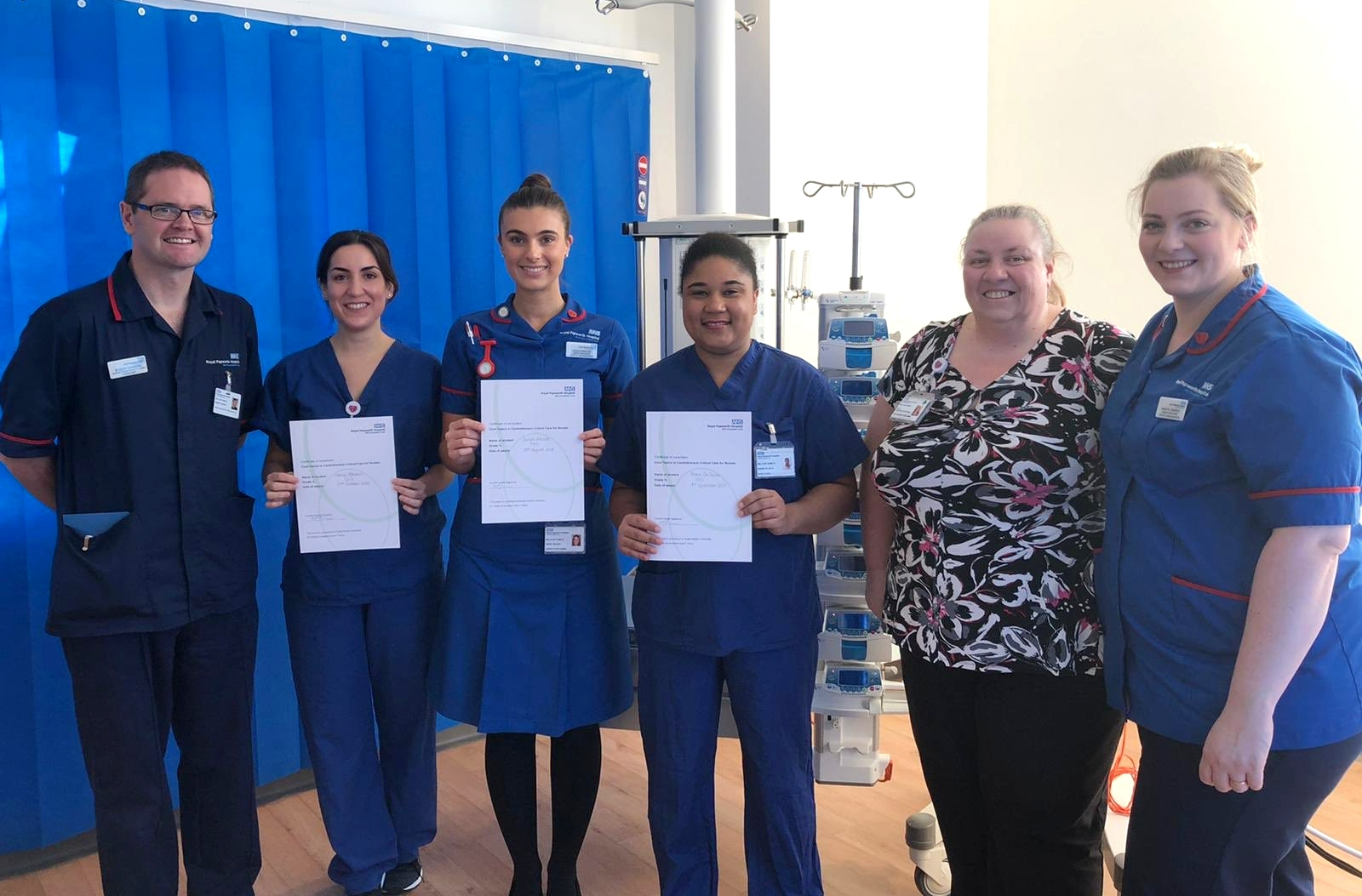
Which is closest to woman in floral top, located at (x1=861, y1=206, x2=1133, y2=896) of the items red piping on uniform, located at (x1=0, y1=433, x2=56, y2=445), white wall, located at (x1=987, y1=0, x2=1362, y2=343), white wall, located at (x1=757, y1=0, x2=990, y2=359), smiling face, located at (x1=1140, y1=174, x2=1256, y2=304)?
smiling face, located at (x1=1140, y1=174, x2=1256, y2=304)

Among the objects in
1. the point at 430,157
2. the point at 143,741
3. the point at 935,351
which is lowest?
the point at 143,741

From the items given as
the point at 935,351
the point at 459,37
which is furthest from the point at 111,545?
the point at 459,37

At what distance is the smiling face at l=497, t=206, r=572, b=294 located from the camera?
6.76 ft

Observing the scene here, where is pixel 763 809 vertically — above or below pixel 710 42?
below

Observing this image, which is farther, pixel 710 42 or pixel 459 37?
pixel 459 37

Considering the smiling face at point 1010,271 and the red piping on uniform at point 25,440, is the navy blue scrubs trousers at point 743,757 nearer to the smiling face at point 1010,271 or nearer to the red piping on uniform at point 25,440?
the smiling face at point 1010,271

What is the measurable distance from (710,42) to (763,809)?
219 centimetres

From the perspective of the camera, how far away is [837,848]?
8.69ft

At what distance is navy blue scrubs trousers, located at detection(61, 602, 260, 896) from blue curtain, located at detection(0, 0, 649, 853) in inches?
30.9

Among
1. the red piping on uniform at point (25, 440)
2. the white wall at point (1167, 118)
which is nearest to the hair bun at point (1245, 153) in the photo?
the white wall at point (1167, 118)

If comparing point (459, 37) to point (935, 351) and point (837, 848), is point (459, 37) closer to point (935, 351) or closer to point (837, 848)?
point (935, 351)

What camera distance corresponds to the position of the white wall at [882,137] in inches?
143

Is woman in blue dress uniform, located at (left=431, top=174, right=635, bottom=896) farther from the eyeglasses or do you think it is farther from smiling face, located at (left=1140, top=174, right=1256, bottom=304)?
smiling face, located at (left=1140, top=174, right=1256, bottom=304)

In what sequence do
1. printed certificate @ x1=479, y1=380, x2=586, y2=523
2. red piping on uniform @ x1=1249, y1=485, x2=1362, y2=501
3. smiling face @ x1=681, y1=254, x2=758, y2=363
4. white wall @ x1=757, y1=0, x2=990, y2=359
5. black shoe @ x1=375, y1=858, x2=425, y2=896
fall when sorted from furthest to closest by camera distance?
1. white wall @ x1=757, y1=0, x2=990, y2=359
2. black shoe @ x1=375, y1=858, x2=425, y2=896
3. printed certificate @ x1=479, y1=380, x2=586, y2=523
4. smiling face @ x1=681, y1=254, x2=758, y2=363
5. red piping on uniform @ x1=1249, y1=485, x2=1362, y2=501
